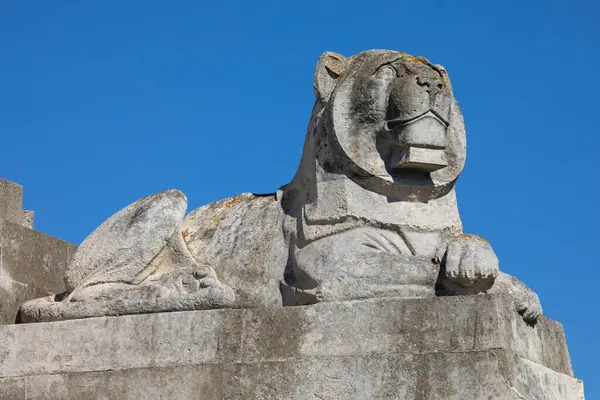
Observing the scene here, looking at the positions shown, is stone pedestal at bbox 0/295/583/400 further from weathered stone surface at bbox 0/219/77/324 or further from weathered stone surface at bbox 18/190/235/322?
weathered stone surface at bbox 0/219/77/324

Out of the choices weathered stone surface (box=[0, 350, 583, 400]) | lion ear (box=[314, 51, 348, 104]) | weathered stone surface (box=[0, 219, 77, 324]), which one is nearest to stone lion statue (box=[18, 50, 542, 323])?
lion ear (box=[314, 51, 348, 104])

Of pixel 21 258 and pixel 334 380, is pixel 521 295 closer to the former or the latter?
pixel 334 380

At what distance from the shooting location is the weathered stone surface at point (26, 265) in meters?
14.4

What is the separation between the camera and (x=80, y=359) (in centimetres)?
1281

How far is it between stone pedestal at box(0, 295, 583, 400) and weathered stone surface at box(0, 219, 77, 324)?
1.29 m

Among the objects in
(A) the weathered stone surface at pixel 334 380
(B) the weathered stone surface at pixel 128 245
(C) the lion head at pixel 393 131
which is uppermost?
(C) the lion head at pixel 393 131

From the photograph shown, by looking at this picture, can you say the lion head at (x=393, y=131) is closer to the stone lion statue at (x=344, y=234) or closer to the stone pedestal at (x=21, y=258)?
the stone lion statue at (x=344, y=234)

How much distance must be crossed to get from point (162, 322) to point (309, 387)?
154cm

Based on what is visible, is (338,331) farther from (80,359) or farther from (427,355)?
(80,359)

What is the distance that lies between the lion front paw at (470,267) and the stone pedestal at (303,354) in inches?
12.2

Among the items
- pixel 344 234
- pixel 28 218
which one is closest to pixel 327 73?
pixel 344 234

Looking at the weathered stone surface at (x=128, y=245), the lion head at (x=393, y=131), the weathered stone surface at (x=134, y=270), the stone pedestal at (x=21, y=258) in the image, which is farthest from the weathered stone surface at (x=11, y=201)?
the lion head at (x=393, y=131)

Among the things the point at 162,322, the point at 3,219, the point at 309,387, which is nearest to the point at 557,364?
the point at 309,387

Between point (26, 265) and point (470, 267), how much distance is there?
4.94 m
